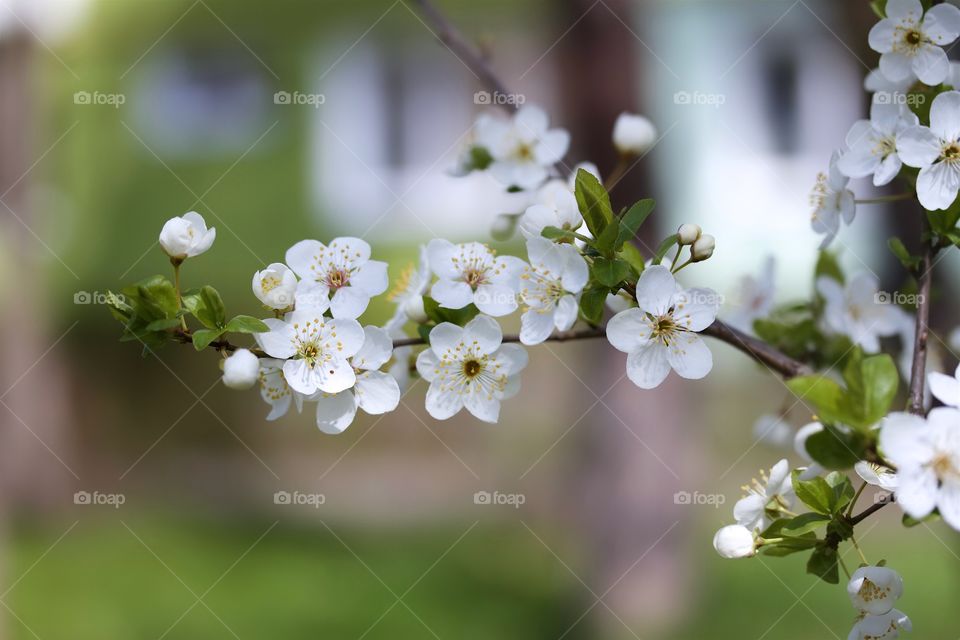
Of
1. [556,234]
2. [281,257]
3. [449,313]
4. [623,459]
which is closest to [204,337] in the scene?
[449,313]

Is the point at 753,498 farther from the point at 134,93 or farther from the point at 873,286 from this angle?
the point at 134,93

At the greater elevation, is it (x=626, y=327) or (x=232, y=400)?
(x=232, y=400)

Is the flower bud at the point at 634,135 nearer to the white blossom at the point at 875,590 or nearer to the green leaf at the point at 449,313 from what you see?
the green leaf at the point at 449,313

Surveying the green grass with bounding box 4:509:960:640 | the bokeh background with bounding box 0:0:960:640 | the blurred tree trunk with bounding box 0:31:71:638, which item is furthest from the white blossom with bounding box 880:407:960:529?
the blurred tree trunk with bounding box 0:31:71:638

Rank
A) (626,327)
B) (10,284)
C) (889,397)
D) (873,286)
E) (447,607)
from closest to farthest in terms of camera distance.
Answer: (889,397) < (626,327) < (873,286) < (447,607) < (10,284)

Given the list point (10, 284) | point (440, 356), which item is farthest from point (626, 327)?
point (10, 284)

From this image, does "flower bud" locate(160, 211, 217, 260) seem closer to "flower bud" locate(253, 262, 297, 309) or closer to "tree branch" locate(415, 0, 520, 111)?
"flower bud" locate(253, 262, 297, 309)

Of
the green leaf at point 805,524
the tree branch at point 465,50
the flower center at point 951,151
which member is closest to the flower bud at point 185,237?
the tree branch at point 465,50
